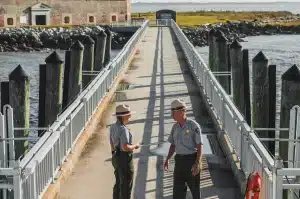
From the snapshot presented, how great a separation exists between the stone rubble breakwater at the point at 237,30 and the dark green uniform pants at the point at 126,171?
6458cm

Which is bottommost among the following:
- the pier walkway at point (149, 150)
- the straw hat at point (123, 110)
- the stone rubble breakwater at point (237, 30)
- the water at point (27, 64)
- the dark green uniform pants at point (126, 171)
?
the water at point (27, 64)

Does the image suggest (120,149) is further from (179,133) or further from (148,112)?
(148,112)

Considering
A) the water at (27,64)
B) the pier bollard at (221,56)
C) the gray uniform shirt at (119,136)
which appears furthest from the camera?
the water at (27,64)

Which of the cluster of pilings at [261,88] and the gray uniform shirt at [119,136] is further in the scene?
the cluster of pilings at [261,88]

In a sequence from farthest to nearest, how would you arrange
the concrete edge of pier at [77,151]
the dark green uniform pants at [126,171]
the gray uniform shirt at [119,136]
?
1. the concrete edge of pier at [77,151]
2. the dark green uniform pants at [126,171]
3. the gray uniform shirt at [119,136]

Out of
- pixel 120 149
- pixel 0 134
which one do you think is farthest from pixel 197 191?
pixel 0 134

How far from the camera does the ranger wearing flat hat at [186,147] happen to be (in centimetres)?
830

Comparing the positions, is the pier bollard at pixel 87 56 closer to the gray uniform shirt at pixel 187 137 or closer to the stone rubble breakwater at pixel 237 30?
the gray uniform shirt at pixel 187 137

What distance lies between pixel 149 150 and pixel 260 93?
16.5 ft

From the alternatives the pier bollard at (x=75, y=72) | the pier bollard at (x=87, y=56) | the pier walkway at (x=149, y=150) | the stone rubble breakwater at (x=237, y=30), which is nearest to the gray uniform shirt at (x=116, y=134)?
the pier walkway at (x=149, y=150)

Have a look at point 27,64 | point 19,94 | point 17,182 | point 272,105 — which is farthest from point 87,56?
point 27,64

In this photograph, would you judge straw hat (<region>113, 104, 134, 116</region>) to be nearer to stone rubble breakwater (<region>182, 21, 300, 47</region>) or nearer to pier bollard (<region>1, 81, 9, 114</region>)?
pier bollard (<region>1, 81, 9, 114</region>)

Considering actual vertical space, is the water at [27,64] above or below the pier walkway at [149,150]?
below

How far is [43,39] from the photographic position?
73062 millimetres
